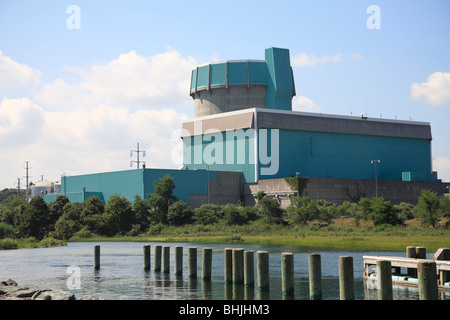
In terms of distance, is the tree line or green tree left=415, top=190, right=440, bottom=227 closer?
green tree left=415, top=190, right=440, bottom=227

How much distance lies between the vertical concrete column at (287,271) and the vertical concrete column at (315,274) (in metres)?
0.79

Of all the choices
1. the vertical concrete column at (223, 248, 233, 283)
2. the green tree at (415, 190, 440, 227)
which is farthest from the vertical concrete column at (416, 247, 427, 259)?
the green tree at (415, 190, 440, 227)

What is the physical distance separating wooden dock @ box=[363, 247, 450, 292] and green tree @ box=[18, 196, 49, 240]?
54.2 m

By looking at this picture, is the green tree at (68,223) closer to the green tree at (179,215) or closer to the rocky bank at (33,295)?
the green tree at (179,215)

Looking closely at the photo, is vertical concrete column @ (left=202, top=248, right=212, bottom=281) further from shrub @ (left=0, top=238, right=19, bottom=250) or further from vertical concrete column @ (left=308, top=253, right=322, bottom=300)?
shrub @ (left=0, top=238, right=19, bottom=250)

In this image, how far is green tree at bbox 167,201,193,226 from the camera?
75750mm

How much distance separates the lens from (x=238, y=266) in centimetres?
2505

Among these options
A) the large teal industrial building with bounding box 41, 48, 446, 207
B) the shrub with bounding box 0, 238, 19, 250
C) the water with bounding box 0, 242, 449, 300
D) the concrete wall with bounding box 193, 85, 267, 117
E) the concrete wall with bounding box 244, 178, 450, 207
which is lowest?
the shrub with bounding box 0, 238, 19, 250

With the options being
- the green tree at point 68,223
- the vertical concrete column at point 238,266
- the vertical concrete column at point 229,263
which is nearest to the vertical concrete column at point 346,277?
the vertical concrete column at point 238,266

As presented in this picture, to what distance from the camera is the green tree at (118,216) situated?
7500 cm

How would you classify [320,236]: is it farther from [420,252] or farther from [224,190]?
[224,190]
